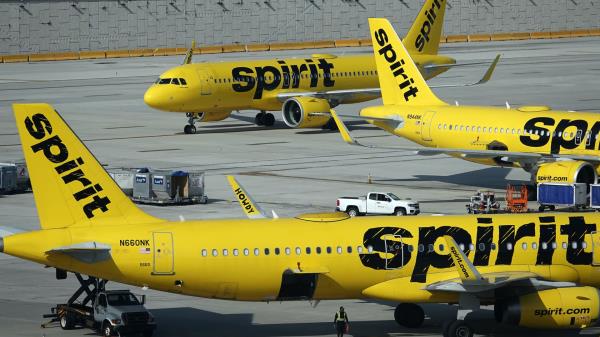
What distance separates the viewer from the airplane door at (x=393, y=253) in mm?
43344

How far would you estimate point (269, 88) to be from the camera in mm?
104250

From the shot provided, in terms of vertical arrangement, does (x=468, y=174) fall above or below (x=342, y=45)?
below

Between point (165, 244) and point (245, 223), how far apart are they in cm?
288

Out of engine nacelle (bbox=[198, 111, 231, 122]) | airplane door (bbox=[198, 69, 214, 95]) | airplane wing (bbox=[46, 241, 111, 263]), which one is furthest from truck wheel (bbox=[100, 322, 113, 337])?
engine nacelle (bbox=[198, 111, 231, 122])

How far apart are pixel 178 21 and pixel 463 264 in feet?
475

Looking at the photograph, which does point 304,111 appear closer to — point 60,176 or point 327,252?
point 327,252

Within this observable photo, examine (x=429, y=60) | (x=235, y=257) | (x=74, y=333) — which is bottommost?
(x=74, y=333)

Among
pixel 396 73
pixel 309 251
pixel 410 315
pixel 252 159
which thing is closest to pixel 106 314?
pixel 309 251

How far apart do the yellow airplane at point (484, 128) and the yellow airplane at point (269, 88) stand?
63.0ft

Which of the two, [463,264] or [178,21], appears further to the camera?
[178,21]

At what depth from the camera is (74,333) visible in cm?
4453

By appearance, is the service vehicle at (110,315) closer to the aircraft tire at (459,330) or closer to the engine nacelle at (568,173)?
the aircraft tire at (459,330)

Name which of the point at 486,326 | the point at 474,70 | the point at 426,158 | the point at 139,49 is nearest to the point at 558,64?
the point at 474,70

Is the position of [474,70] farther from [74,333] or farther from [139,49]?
[74,333]
